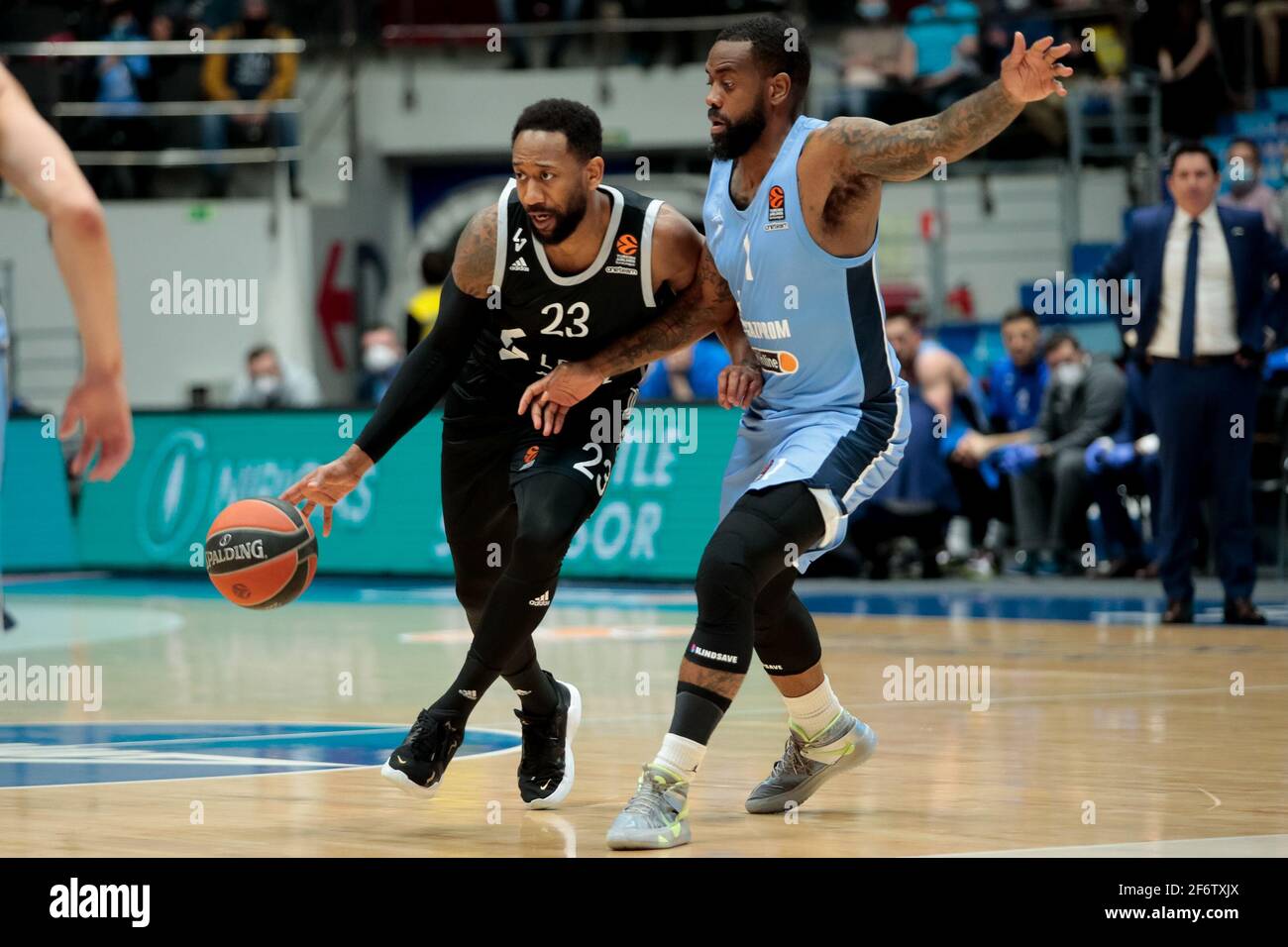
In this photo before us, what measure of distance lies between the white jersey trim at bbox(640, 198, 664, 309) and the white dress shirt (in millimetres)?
5904

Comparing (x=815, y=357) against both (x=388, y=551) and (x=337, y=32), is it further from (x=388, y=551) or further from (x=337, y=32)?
(x=337, y=32)

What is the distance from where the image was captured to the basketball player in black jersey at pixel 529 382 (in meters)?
6.14

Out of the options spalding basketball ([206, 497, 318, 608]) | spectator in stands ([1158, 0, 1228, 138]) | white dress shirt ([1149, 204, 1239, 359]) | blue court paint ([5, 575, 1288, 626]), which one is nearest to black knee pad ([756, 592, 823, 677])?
spalding basketball ([206, 497, 318, 608])

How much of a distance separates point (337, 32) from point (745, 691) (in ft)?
56.1

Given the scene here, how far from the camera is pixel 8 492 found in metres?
17.7

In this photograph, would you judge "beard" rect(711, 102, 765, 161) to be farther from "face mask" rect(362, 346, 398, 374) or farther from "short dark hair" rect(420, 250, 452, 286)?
"face mask" rect(362, 346, 398, 374)

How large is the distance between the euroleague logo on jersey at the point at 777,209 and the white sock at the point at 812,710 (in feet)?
4.71

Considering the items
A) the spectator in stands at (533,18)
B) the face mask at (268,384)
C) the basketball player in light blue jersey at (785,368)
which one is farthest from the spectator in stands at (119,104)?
the basketball player in light blue jersey at (785,368)

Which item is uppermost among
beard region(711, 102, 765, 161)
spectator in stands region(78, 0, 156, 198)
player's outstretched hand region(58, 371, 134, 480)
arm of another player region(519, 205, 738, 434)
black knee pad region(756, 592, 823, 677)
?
spectator in stands region(78, 0, 156, 198)

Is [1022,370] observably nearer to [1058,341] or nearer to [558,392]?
[1058,341]

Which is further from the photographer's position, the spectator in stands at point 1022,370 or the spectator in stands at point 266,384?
the spectator in stands at point 266,384

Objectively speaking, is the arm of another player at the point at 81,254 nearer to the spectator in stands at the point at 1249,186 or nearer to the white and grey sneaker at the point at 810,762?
the white and grey sneaker at the point at 810,762

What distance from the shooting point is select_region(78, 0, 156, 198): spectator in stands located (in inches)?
896

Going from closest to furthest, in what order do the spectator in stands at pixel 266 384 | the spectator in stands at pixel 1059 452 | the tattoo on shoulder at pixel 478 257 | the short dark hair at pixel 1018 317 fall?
the tattoo on shoulder at pixel 478 257 < the spectator in stands at pixel 1059 452 < the short dark hair at pixel 1018 317 < the spectator in stands at pixel 266 384
